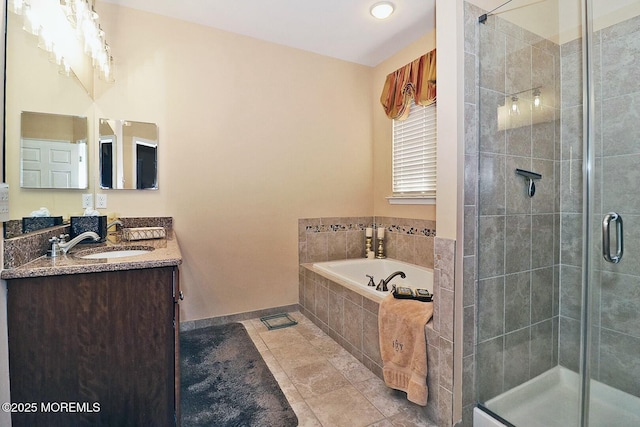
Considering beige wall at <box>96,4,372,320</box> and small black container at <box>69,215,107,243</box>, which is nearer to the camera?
small black container at <box>69,215,107,243</box>

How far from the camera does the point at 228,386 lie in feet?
6.19

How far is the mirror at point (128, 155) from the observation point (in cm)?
243

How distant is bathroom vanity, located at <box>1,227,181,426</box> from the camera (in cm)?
112

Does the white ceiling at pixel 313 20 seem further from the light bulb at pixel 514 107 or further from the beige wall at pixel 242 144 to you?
the light bulb at pixel 514 107

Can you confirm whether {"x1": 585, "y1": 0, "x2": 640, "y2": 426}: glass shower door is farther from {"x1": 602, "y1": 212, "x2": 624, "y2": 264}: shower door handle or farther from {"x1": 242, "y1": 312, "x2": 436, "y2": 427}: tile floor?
{"x1": 242, "y1": 312, "x2": 436, "y2": 427}: tile floor

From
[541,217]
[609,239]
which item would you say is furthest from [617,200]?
[541,217]

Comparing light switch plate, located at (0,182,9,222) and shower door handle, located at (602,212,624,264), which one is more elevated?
light switch plate, located at (0,182,9,222)

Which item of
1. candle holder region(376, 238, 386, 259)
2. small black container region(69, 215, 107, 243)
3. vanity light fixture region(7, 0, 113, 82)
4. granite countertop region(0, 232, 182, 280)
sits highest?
vanity light fixture region(7, 0, 113, 82)

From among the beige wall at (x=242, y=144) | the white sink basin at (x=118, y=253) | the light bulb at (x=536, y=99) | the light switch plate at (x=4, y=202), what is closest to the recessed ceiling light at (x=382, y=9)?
the beige wall at (x=242, y=144)

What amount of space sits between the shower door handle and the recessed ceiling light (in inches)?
81.4

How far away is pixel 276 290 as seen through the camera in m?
3.10

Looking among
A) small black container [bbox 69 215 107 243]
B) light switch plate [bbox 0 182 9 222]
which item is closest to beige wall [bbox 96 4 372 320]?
small black container [bbox 69 215 107 243]

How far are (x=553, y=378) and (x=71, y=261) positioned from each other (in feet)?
8.55

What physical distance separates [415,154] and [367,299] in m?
1.56
